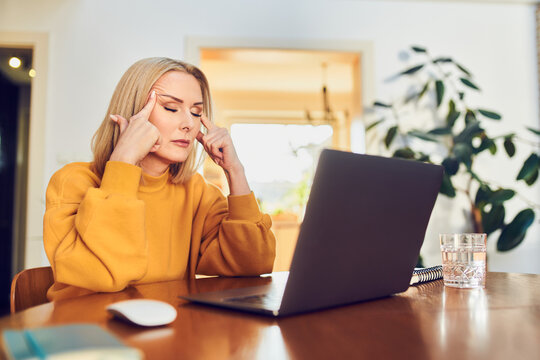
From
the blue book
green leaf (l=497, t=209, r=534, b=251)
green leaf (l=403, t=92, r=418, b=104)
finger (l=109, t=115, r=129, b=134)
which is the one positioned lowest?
green leaf (l=497, t=209, r=534, b=251)

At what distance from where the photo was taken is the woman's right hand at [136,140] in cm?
111

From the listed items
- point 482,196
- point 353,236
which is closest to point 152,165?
point 353,236

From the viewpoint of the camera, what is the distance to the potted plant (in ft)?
9.57

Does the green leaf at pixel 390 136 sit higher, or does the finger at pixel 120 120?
the green leaf at pixel 390 136

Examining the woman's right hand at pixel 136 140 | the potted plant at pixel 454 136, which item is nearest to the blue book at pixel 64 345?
the woman's right hand at pixel 136 140

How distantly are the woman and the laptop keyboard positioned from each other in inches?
12.6

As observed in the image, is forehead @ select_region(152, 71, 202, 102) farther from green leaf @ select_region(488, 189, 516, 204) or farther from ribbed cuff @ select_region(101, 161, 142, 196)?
green leaf @ select_region(488, 189, 516, 204)

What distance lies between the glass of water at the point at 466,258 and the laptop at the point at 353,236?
0.53 feet

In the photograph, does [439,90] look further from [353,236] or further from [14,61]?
[14,61]

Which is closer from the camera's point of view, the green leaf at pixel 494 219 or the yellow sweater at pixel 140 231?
the yellow sweater at pixel 140 231

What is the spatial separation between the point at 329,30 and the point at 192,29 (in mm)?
1011

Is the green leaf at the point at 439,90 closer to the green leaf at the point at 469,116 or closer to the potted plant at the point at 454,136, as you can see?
the potted plant at the point at 454,136

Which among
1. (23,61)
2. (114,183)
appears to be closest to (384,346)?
(114,183)

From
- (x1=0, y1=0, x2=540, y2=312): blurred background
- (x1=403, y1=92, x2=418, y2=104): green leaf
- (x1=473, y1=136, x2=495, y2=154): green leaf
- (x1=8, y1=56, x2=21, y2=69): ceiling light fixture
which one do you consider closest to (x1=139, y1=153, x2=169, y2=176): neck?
(x1=0, y1=0, x2=540, y2=312): blurred background
